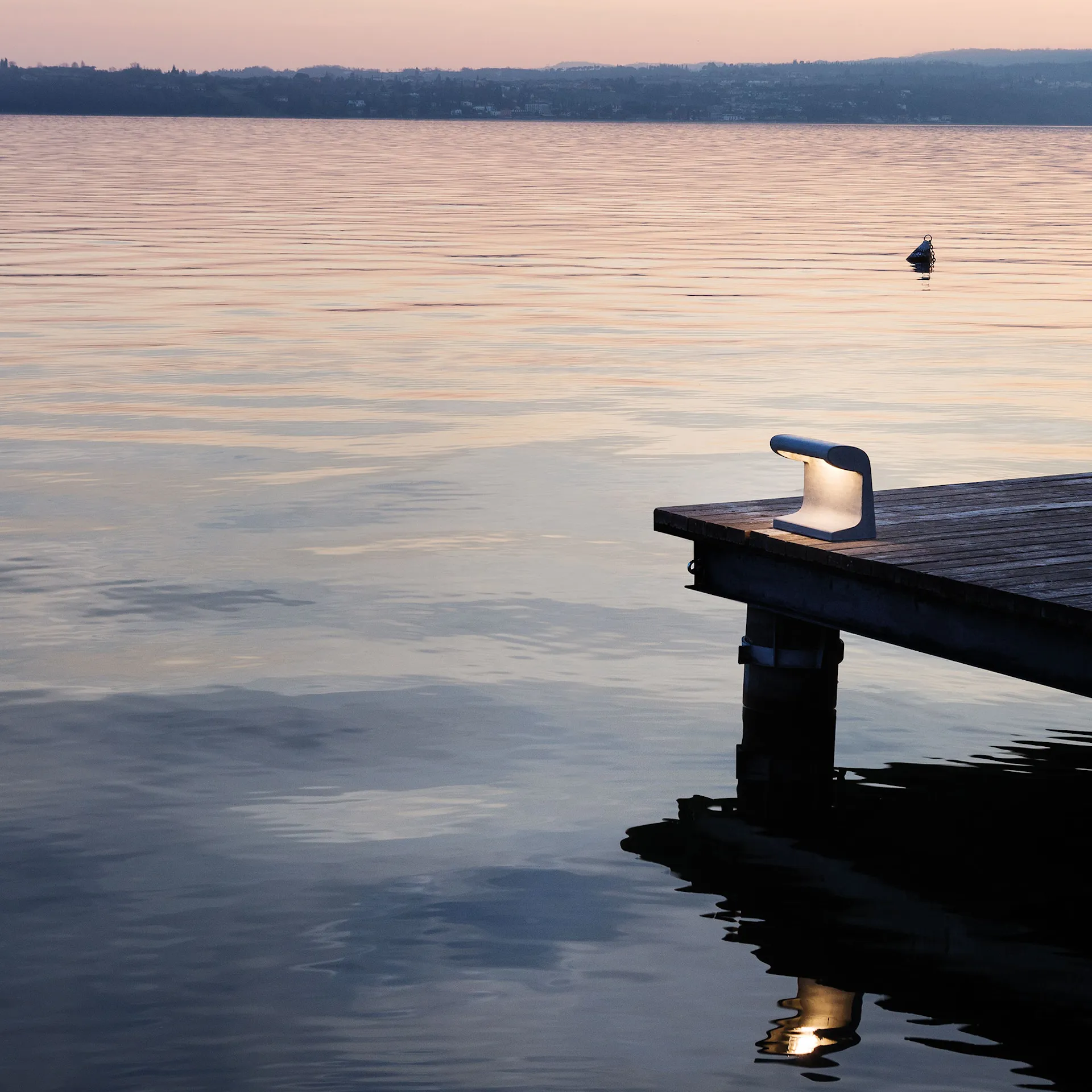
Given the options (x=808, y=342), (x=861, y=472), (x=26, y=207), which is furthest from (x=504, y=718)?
(x=26, y=207)

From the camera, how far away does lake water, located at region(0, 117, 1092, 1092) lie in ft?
25.2

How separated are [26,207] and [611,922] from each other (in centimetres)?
5943

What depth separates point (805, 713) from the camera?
10953 mm

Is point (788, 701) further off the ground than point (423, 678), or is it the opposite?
point (788, 701)

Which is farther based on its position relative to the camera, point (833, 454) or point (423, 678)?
point (423, 678)

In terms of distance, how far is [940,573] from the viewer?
9266mm

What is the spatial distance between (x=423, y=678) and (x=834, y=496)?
357 centimetres

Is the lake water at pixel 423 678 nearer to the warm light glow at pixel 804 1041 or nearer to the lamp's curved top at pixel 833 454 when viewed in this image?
the warm light glow at pixel 804 1041

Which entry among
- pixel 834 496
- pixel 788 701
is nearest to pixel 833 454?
pixel 834 496

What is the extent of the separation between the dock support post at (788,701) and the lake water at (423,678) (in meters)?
0.24

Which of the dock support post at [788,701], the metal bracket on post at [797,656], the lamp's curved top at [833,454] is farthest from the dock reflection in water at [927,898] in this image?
the lamp's curved top at [833,454]

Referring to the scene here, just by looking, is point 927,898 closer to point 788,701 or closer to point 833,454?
point 788,701

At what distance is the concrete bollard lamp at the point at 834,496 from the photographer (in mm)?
9992

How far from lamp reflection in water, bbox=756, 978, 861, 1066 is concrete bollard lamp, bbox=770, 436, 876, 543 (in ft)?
9.11
